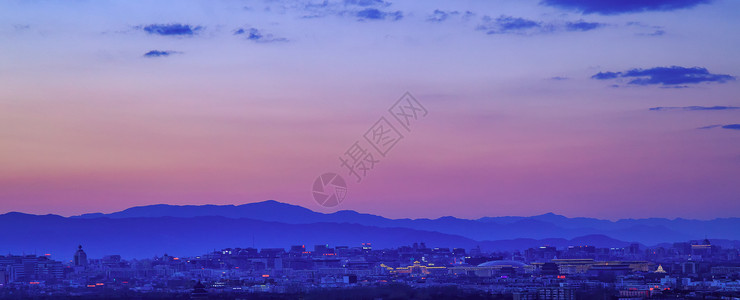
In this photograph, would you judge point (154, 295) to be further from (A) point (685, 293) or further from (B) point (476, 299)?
(A) point (685, 293)

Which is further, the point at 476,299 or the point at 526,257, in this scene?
the point at 526,257

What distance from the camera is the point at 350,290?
188ft

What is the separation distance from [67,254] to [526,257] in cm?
9602

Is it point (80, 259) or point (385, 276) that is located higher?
point (80, 259)

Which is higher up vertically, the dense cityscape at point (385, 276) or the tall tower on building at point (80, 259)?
the tall tower on building at point (80, 259)

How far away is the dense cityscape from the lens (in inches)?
2216

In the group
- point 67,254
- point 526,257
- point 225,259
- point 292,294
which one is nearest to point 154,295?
point 292,294

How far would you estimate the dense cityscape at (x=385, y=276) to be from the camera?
5628 centimetres

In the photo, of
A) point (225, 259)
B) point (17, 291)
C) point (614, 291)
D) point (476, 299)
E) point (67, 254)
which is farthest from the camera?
point (67, 254)

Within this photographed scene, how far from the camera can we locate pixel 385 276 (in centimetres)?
8519

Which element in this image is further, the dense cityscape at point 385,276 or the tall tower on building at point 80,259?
the tall tower on building at point 80,259

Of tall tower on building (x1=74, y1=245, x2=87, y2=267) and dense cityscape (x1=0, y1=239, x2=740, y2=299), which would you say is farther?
tall tower on building (x1=74, y1=245, x2=87, y2=267)

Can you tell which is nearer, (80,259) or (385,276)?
(385,276)

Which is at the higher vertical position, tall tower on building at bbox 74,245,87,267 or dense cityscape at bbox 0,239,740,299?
tall tower on building at bbox 74,245,87,267
